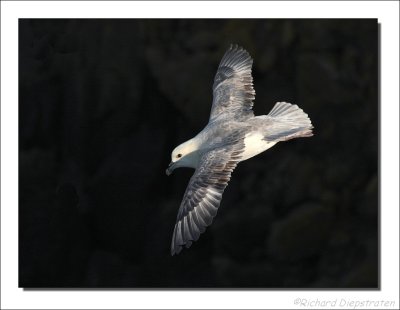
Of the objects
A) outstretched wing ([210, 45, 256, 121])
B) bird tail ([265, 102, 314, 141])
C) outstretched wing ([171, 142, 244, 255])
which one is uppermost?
outstretched wing ([210, 45, 256, 121])

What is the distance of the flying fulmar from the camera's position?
3111 mm

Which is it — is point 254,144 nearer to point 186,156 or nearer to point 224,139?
point 224,139

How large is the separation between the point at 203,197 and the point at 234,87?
0.98 m

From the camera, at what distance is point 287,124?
355cm

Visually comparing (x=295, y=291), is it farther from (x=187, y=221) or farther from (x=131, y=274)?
(x=187, y=221)

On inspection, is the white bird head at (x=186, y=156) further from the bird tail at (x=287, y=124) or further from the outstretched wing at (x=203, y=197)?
the bird tail at (x=287, y=124)

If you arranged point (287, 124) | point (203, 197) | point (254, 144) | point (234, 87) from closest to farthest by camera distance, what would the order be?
point (203, 197)
point (254, 144)
point (287, 124)
point (234, 87)

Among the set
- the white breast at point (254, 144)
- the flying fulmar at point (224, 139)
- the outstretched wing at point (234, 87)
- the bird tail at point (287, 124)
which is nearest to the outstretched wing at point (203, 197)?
the flying fulmar at point (224, 139)

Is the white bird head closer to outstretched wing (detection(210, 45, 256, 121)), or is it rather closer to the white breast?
the white breast

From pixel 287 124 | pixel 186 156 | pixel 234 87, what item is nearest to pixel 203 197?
pixel 186 156

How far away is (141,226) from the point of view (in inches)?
189

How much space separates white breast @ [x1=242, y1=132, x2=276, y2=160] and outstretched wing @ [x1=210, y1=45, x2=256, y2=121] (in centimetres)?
27

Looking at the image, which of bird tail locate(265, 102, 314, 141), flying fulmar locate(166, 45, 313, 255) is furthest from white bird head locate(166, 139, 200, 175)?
bird tail locate(265, 102, 314, 141)

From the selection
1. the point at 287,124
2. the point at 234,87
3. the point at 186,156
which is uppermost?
the point at 234,87
